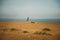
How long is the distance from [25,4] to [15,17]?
0.98 feet

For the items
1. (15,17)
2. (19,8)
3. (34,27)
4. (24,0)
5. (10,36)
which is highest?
(24,0)

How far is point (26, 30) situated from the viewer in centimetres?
232

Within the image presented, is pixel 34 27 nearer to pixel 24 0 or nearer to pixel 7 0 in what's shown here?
pixel 24 0

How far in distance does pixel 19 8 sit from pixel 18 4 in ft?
0.25

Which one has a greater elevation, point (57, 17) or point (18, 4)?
point (18, 4)

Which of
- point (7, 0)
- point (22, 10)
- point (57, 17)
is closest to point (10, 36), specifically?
point (22, 10)

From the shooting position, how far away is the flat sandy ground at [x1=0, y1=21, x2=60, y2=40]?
2279mm

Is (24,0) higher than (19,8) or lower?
higher

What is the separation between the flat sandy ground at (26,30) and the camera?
7.48 ft

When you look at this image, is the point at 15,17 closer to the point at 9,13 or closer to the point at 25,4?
the point at 9,13

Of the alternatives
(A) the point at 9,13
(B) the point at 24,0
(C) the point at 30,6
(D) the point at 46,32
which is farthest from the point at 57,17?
(A) the point at 9,13

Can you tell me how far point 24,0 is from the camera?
7.88 feet

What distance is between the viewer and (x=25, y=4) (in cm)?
240

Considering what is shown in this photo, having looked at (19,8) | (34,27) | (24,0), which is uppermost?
(24,0)
